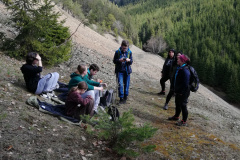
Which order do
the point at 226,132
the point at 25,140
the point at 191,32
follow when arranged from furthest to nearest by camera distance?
1. the point at 191,32
2. the point at 226,132
3. the point at 25,140

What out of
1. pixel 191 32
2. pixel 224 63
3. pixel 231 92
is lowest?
pixel 231 92

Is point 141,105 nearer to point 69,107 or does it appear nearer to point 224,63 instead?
point 69,107

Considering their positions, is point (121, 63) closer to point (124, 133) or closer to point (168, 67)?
point (168, 67)

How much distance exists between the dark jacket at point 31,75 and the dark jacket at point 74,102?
4.84 feet

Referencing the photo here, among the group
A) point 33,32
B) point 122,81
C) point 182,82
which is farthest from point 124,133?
point 33,32

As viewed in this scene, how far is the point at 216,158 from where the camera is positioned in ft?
14.9

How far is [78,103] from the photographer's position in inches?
188

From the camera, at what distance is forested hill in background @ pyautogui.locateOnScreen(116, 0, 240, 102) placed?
5772 centimetres

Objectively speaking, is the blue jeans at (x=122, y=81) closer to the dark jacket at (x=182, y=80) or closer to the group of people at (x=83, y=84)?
the group of people at (x=83, y=84)

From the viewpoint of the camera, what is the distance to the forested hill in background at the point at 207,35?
57.7 m

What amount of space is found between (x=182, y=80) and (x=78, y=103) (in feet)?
9.81

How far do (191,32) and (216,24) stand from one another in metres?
16.7

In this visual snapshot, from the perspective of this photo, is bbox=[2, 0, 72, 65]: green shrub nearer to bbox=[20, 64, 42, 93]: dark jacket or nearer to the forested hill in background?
bbox=[20, 64, 42, 93]: dark jacket

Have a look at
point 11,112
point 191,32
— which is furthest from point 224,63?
point 11,112
